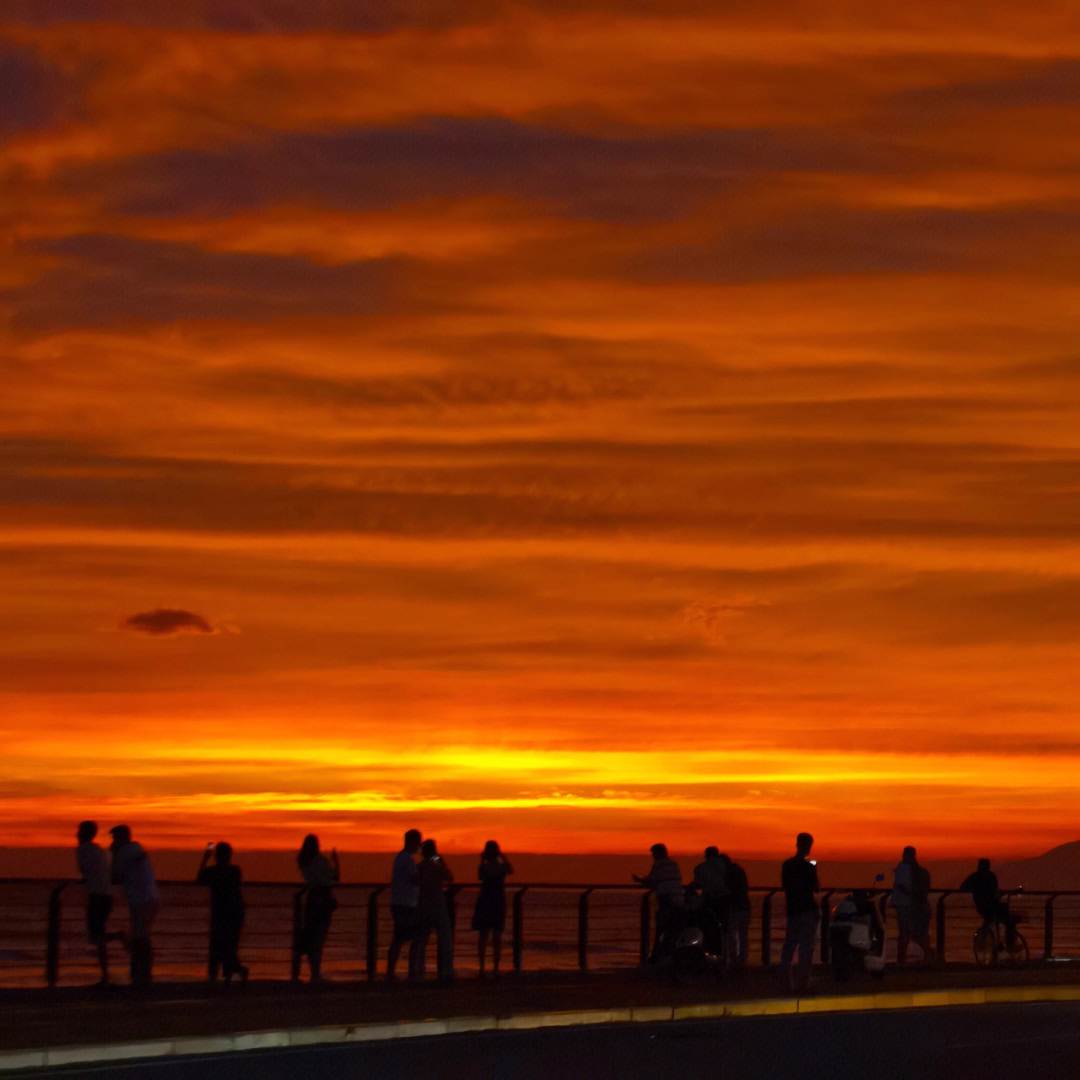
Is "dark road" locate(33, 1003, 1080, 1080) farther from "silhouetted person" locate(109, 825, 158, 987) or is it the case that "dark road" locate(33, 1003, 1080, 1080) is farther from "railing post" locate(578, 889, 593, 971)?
"railing post" locate(578, 889, 593, 971)

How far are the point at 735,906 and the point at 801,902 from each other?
2.88 meters

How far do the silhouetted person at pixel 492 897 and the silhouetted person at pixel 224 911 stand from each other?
3794 millimetres

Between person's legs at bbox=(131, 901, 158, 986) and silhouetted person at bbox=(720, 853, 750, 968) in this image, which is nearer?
person's legs at bbox=(131, 901, 158, 986)

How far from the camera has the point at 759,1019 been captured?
83.4 ft

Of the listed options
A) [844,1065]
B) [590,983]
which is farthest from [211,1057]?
[590,983]

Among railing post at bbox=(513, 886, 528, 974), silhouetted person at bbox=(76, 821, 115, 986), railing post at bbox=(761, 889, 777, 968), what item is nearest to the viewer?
silhouetted person at bbox=(76, 821, 115, 986)

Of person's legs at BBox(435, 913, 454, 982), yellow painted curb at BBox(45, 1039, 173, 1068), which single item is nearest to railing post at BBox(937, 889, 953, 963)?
person's legs at BBox(435, 913, 454, 982)

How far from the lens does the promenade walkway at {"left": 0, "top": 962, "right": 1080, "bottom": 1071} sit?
20234mm

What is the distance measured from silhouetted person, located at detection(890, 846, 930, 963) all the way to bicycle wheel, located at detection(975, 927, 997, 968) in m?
2.95

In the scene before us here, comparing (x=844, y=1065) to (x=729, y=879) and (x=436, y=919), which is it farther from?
(x=729, y=879)

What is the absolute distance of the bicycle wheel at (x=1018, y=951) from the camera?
131 feet

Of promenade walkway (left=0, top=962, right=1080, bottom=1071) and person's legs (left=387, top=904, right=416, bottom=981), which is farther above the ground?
person's legs (left=387, top=904, right=416, bottom=981)

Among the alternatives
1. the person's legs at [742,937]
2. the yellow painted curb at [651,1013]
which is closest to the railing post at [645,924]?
the person's legs at [742,937]

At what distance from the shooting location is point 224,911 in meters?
28.4
